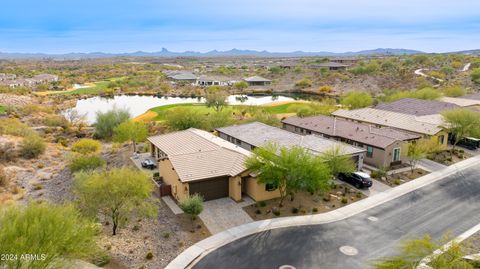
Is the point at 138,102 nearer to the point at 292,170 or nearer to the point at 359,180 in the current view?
the point at 359,180

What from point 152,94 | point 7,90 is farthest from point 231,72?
point 7,90

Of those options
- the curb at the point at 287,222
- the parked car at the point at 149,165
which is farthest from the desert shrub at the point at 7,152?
the curb at the point at 287,222

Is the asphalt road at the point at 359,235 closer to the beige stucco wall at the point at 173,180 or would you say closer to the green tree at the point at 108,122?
the beige stucco wall at the point at 173,180

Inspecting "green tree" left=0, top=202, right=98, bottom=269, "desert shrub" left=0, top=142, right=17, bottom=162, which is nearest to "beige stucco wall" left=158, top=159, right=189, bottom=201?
"green tree" left=0, top=202, right=98, bottom=269

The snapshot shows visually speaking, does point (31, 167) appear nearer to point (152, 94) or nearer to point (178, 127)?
point (178, 127)

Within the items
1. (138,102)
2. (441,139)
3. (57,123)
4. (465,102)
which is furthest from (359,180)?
(138,102)

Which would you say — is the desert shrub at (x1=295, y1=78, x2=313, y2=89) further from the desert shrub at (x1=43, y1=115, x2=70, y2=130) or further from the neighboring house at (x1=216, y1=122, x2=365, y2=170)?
the desert shrub at (x1=43, y1=115, x2=70, y2=130)
